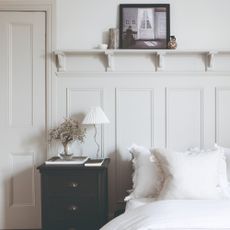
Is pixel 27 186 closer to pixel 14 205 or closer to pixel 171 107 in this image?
pixel 14 205

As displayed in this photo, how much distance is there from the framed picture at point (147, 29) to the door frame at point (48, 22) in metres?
0.68

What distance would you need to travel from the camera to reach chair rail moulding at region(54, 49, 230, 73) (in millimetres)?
3000

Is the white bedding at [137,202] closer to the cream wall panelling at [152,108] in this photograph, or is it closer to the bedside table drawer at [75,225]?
the bedside table drawer at [75,225]

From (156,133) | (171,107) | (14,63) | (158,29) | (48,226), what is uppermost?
(158,29)

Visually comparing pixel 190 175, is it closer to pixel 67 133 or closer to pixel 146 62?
pixel 67 133

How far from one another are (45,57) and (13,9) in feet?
1.87

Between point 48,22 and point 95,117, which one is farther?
point 48,22

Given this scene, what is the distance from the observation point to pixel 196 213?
1.73 m

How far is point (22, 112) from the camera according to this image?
3064mm

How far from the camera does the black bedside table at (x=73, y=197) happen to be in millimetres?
2578

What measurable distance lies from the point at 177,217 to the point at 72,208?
116 cm

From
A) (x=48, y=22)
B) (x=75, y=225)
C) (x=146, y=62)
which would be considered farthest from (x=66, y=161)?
(x=48, y=22)

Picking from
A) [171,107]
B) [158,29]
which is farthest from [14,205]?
[158,29]

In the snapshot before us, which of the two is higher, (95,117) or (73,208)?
(95,117)
